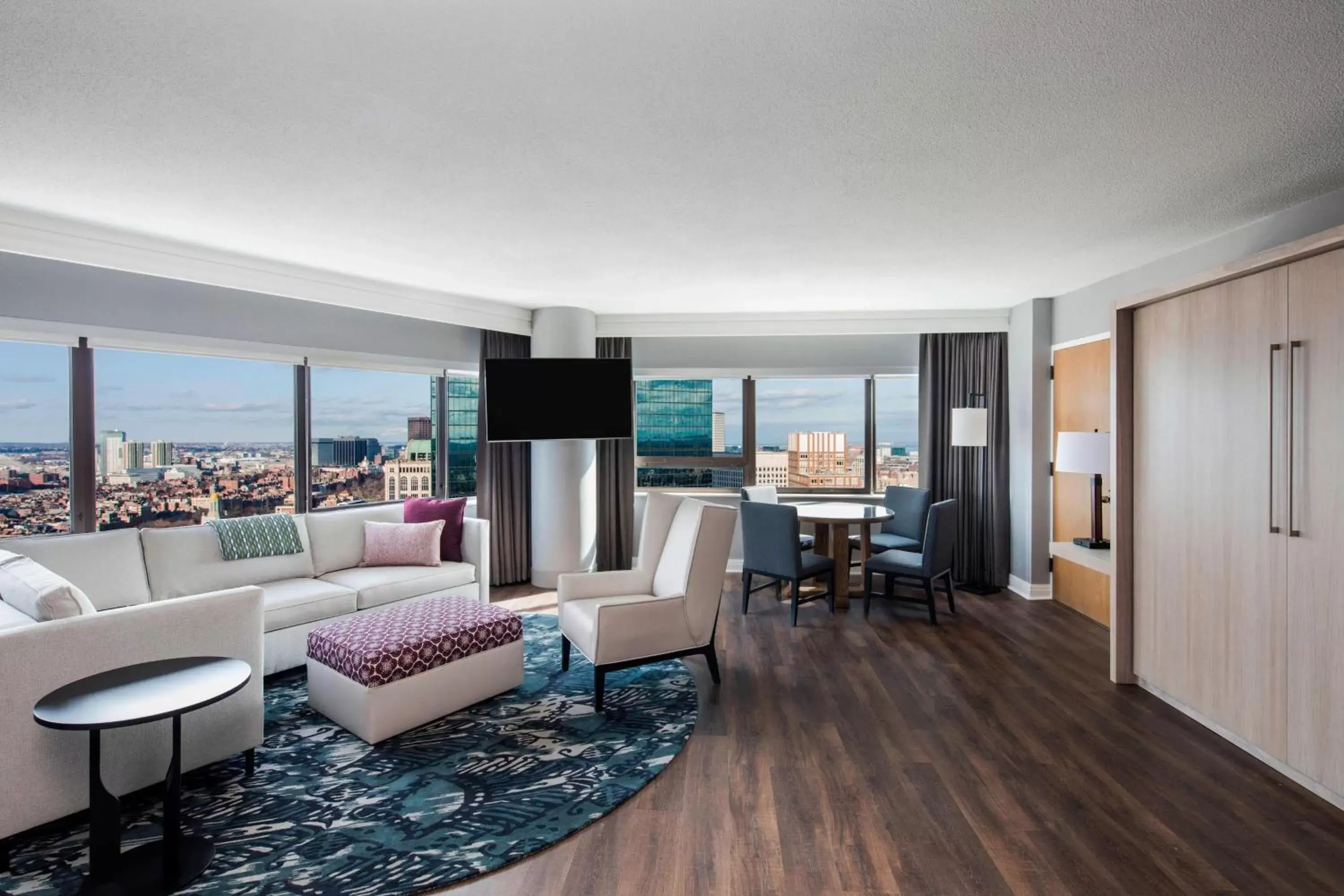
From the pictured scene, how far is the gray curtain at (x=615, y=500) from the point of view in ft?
19.7

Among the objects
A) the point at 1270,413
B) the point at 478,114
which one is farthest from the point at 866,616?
the point at 478,114

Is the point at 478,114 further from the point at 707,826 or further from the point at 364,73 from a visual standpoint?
the point at 707,826

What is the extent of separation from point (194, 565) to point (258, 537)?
0.35 meters

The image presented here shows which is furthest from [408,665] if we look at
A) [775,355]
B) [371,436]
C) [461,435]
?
[775,355]

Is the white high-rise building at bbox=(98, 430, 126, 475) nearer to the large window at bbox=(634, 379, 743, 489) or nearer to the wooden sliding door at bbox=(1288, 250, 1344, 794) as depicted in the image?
the large window at bbox=(634, 379, 743, 489)

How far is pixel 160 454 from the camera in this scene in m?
4.08

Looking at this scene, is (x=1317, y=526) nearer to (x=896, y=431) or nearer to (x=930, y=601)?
(x=930, y=601)

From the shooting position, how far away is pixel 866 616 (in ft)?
15.3

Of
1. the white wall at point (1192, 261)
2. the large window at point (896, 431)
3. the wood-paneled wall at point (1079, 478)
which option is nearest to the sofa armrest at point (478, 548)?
the large window at point (896, 431)

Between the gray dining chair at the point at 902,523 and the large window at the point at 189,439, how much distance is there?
170 inches

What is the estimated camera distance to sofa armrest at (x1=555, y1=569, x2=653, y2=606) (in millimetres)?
3666

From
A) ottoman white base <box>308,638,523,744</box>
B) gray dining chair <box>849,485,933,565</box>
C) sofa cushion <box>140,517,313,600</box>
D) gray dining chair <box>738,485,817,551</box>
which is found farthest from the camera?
gray dining chair <box>738,485,817,551</box>

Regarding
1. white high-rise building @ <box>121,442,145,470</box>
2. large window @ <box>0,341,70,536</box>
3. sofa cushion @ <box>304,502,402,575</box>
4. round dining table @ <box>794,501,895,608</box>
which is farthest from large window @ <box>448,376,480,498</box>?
round dining table @ <box>794,501,895,608</box>

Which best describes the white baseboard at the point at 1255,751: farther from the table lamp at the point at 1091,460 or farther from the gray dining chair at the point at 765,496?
the gray dining chair at the point at 765,496
